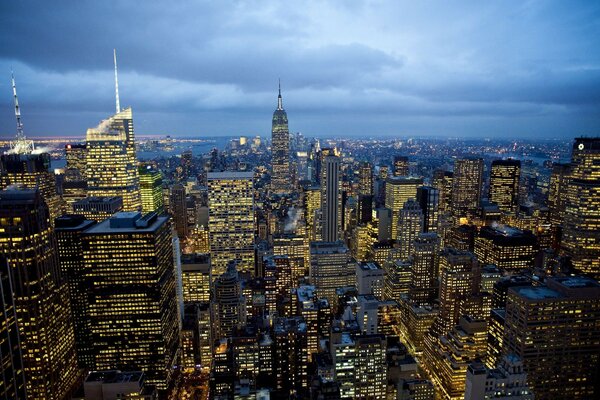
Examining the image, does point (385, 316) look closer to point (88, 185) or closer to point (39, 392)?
point (39, 392)

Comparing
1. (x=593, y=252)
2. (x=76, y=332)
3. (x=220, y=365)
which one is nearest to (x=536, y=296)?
(x=220, y=365)

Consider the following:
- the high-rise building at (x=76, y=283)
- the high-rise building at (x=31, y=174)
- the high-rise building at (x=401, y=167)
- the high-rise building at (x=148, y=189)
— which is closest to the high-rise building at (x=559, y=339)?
the high-rise building at (x=76, y=283)

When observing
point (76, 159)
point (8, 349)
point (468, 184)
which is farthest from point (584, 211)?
point (76, 159)

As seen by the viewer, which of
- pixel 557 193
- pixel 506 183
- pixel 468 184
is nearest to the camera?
pixel 557 193

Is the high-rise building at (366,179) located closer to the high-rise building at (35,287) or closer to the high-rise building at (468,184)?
the high-rise building at (468,184)

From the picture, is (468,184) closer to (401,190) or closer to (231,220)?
(401,190)
